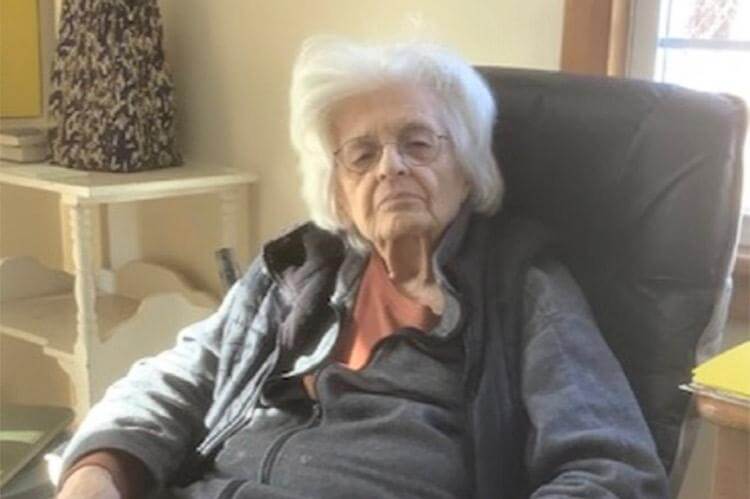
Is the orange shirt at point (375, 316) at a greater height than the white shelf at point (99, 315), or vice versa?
the orange shirt at point (375, 316)

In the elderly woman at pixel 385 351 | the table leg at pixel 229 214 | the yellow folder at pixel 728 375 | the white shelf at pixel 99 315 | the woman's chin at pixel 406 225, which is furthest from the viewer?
the table leg at pixel 229 214

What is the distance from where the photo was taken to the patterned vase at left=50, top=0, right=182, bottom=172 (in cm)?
220

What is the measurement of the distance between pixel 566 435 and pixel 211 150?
4.50ft

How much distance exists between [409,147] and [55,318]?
119 centimetres

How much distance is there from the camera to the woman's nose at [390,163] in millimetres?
1478

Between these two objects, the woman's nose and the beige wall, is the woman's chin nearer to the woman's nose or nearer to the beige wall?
the woman's nose

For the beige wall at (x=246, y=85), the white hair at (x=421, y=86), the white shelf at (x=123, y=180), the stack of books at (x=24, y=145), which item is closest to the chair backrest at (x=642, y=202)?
the white hair at (x=421, y=86)

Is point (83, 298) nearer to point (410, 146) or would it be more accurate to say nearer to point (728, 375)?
point (410, 146)

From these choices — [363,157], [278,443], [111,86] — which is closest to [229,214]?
[111,86]

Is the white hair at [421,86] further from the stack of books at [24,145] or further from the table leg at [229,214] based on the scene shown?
the stack of books at [24,145]

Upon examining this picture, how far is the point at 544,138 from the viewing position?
1487mm

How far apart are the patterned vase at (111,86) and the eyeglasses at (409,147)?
2.80 ft

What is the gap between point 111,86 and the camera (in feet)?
7.22

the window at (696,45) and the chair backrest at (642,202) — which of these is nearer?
the chair backrest at (642,202)
